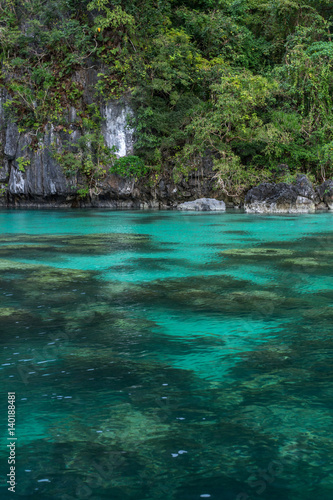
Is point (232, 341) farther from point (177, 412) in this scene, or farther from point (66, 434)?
point (66, 434)

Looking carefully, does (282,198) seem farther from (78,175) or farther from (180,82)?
(78,175)

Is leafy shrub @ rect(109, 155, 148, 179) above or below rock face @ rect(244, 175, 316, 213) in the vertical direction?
above

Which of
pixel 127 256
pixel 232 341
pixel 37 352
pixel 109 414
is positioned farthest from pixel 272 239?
pixel 109 414

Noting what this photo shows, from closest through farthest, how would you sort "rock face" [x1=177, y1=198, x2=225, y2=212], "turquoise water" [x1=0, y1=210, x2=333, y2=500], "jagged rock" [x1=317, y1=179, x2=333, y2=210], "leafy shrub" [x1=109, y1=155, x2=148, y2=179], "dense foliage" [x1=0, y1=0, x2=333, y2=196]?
1. "turquoise water" [x1=0, y1=210, x2=333, y2=500]
2. "jagged rock" [x1=317, y1=179, x2=333, y2=210]
3. "rock face" [x1=177, y1=198, x2=225, y2=212]
4. "dense foliage" [x1=0, y1=0, x2=333, y2=196]
5. "leafy shrub" [x1=109, y1=155, x2=148, y2=179]

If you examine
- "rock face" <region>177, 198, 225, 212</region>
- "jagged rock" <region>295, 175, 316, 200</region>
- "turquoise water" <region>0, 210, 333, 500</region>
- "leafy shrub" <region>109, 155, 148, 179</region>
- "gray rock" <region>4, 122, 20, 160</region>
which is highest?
"gray rock" <region>4, 122, 20, 160</region>

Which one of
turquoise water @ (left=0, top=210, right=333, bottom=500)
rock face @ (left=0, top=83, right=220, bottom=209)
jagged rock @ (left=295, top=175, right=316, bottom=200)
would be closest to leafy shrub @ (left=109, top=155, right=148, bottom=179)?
rock face @ (left=0, top=83, right=220, bottom=209)

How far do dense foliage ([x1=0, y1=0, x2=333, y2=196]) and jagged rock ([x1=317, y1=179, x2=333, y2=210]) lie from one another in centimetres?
154

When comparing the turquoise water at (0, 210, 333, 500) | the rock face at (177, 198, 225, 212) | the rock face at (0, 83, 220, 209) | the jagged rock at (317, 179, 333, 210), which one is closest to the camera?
the turquoise water at (0, 210, 333, 500)

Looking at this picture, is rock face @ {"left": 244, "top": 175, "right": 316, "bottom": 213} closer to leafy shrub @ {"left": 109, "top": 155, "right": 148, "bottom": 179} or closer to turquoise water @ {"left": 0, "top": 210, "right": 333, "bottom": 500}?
leafy shrub @ {"left": 109, "top": 155, "right": 148, "bottom": 179}

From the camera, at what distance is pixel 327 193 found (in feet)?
77.9

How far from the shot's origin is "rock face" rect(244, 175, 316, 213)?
2248 cm

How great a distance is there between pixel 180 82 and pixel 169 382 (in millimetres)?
25329

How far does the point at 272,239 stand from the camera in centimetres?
1180

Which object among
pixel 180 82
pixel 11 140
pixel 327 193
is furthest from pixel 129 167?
pixel 327 193
